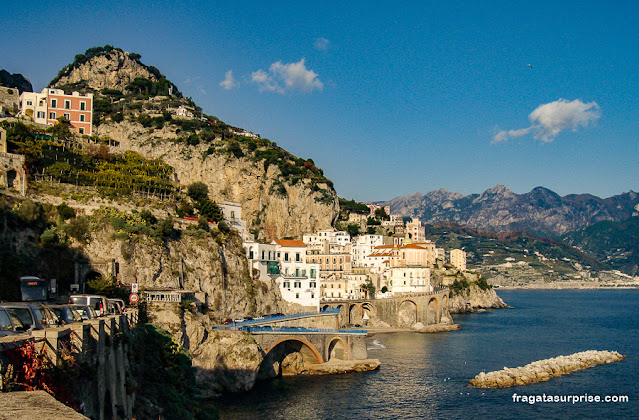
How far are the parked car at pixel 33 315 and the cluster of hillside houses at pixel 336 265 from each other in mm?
53793

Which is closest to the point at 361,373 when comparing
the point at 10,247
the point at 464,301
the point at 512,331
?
the point at 10,247

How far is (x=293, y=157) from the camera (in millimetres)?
Result: 128875

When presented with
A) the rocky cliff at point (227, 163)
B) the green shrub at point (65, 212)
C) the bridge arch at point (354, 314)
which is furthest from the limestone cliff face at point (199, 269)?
the rocky cliff at point (227, 163)

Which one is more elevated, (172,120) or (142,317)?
(172,120)

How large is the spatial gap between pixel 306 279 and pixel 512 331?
3947 centimetres

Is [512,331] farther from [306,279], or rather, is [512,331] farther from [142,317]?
[142,317]

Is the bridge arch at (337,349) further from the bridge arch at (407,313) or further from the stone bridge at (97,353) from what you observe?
the bridge arch at (407,313)

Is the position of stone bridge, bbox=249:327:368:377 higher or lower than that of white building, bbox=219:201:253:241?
lower

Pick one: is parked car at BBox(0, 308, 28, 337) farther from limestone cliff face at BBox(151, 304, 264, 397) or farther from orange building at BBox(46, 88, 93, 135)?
orange building at BBox(46, 88, 93, 135)

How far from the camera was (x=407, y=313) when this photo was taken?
336 feet

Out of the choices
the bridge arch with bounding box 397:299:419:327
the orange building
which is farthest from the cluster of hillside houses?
the orange building

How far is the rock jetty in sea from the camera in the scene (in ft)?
172

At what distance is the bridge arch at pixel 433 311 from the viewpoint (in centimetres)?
10209
